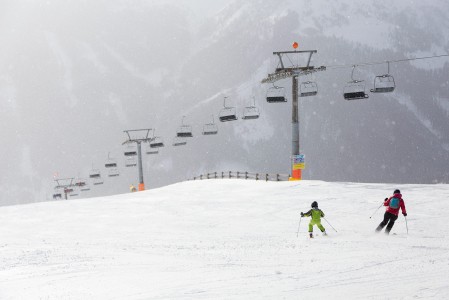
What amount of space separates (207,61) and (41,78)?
7431cm

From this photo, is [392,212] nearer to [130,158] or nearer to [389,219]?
[389,219]

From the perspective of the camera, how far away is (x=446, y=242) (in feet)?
37.6

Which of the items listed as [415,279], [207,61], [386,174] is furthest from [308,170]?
[415,279]

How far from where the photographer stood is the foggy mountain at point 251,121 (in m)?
152

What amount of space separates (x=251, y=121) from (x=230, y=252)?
14239 centimetres

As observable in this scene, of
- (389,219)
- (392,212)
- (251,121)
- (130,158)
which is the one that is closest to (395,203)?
(392,212)

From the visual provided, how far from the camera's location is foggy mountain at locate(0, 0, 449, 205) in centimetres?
15188

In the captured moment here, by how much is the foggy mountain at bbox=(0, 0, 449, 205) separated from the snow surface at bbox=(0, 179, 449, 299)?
414ft

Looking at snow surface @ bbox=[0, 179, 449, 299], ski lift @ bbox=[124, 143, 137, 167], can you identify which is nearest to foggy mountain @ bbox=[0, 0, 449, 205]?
ski lift @ bbox=[124, 143, 137, 167]

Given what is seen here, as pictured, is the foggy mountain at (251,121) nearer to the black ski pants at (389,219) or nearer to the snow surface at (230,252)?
the snow surface at (230,252)

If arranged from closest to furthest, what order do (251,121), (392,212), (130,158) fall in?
1. (392,212)
2. (130,158)
3. (251,121)

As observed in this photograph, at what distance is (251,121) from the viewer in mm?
153125

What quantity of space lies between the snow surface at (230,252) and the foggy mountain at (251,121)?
126088mm

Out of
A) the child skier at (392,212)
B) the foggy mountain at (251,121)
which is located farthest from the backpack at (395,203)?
the foggy mountain at (251,121)
